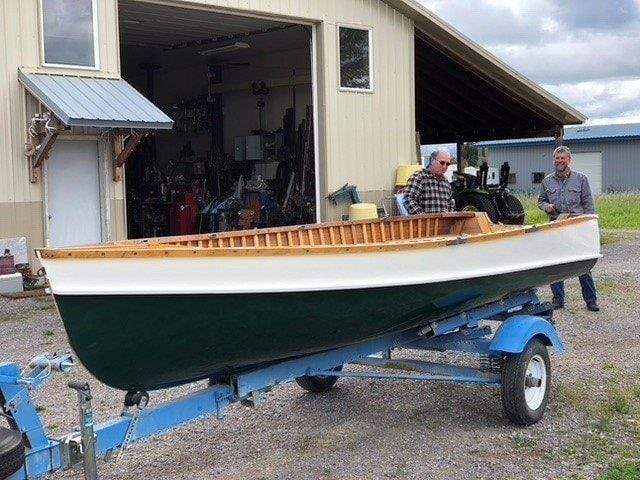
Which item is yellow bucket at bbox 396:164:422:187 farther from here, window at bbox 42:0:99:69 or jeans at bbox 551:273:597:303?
window at bbox 42:0:99:69

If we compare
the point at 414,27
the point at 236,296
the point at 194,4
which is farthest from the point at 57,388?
the point at 414,27

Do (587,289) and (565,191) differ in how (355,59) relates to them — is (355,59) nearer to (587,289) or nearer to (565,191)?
(565,191)

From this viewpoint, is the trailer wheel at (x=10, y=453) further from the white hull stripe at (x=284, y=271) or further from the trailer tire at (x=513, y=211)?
the trailer tire at (x=513, y=211)

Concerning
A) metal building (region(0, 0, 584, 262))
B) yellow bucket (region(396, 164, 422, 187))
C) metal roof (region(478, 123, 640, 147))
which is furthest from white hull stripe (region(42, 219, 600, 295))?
metal roof (region(478, 123, 640, 147))

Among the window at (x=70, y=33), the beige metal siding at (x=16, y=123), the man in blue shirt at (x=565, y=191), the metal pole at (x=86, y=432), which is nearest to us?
the metal pole at (x=86, y=432)

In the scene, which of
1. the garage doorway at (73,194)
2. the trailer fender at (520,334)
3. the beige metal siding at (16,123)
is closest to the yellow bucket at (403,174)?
the garage doorway at (73,194)

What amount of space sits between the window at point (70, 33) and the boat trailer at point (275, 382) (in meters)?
6.50

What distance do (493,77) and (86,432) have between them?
13872 mm

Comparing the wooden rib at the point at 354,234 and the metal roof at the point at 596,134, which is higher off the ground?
the metal roof at the point at 596,134

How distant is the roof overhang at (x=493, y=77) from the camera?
14.8m

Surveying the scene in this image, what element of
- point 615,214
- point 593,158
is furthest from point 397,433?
point 593,158

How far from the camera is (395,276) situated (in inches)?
185

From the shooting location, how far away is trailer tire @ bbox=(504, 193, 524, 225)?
54.6 feet

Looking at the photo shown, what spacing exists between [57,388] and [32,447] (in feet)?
9.65
